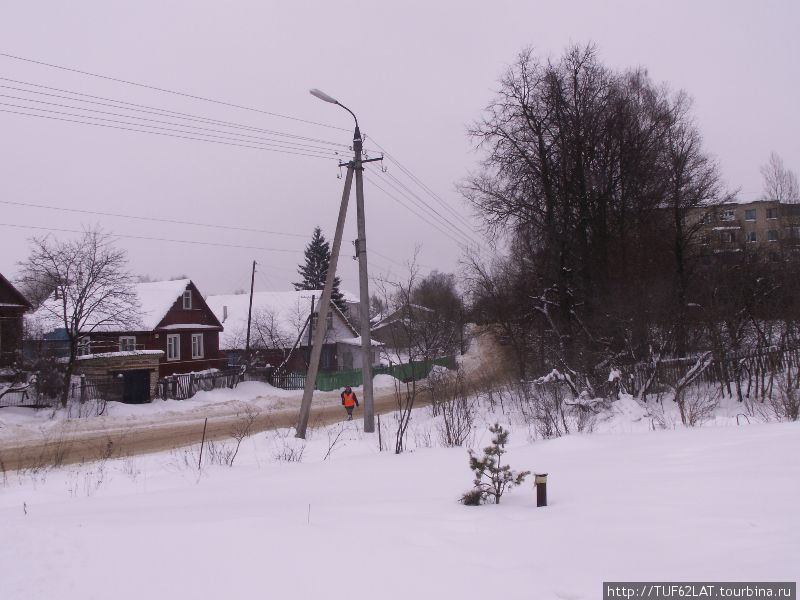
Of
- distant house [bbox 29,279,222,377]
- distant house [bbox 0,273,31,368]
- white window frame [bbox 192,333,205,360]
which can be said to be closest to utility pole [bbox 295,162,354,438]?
distant house [bbox 29,279,222,377]

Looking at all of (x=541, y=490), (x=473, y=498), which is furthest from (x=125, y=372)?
(x=541, y=490)

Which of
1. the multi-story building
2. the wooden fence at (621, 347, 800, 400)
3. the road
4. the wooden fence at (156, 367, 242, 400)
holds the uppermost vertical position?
the multi-story building

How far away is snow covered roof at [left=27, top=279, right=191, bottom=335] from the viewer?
27575mm

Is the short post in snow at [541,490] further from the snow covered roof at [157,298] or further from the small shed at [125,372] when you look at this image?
the snow covered roof at [157,298]

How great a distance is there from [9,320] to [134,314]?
5572 mm

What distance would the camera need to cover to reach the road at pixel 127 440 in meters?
14.4

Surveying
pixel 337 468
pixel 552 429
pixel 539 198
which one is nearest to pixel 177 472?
pixel 337 468

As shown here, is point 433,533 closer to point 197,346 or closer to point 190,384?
point 190,384

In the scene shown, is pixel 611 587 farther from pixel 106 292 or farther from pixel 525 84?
pixel 106 292

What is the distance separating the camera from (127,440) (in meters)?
18.3

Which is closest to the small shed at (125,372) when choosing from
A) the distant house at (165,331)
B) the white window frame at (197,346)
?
the distant house at (165,331)

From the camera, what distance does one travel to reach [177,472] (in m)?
10.8

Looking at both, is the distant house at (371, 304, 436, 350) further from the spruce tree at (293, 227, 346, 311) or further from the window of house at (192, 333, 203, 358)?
the spruce tree at (293, 227, 346, 311)

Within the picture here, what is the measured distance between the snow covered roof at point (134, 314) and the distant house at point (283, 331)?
25.6ft
